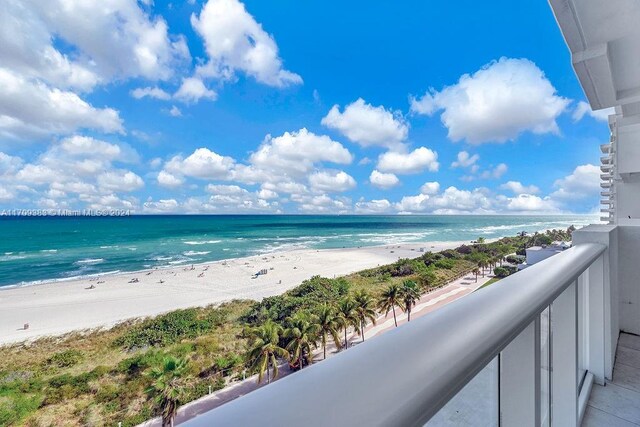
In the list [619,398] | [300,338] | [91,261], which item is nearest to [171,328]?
[300,338]

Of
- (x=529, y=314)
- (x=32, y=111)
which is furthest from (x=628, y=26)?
(x=32, y=111)

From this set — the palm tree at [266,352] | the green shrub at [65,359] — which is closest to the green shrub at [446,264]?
the palm tree at [266,352]

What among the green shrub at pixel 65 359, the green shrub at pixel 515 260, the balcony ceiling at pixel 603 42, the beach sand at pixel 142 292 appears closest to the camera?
the balcony ceiling at pixel 603 42

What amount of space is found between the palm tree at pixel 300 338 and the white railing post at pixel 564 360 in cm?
732

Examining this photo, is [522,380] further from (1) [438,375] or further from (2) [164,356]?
(2) [164,356]

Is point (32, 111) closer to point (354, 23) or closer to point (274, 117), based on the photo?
point (354, 23)

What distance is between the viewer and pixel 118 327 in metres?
11.9

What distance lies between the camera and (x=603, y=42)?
56.7 inches

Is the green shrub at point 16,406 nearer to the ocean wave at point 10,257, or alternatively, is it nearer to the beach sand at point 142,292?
the beach sand at point 142,292

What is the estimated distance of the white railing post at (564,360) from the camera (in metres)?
0.92

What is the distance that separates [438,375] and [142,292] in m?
19.7

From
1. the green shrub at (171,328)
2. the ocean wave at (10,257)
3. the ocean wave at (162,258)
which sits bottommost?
the green shrub at (171,328)

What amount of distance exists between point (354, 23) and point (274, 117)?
110 ft

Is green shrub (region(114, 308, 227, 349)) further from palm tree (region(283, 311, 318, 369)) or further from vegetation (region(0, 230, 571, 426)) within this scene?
palm tree (region(283, 311, 318, 369))
